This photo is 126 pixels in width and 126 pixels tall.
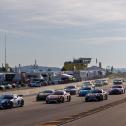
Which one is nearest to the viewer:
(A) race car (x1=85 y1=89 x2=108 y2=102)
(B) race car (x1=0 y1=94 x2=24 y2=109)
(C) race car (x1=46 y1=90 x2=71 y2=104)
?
(B) race car (x1=0 y1=94 x2=24 y2=109)

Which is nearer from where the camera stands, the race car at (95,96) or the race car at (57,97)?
the race car at (57,97)

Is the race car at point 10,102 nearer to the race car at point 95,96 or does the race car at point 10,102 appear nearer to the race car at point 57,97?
the race car at point 57,97

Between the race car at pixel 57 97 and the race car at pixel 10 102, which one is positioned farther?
the race car at pixel 57 97

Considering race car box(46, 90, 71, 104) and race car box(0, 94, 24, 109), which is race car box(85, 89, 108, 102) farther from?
race car box(0, 94, 24, 109)

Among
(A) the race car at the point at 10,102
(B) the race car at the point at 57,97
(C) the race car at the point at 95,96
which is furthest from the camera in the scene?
(C) the race car at the point at 95,96

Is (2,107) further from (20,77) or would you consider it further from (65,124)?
(20,77)

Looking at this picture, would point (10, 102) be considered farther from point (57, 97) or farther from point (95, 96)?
point (95, 96)

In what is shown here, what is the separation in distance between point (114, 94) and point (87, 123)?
42.7m

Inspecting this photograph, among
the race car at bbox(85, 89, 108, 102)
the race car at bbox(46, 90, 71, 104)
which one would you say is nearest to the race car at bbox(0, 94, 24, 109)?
the race car at bbox(46, 90, 71, 104)

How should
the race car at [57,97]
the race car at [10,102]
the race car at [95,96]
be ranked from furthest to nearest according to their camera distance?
the race car at [95,96] < the race car at [57,97] < the race car at [10,102]

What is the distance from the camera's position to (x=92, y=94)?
164ft

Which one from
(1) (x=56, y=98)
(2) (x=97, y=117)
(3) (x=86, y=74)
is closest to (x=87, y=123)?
(2) (x=97, y=117)

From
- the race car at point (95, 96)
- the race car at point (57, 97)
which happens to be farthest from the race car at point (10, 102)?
the race car at point (95, 96)

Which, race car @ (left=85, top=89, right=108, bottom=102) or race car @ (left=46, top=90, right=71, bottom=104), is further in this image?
race car @ (left=85, top=89, right=108, bottom=102)
